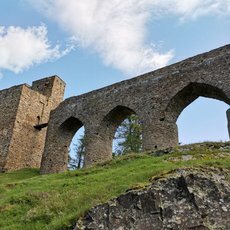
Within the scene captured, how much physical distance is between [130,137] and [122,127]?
6.17 feet

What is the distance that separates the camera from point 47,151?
1080 inches

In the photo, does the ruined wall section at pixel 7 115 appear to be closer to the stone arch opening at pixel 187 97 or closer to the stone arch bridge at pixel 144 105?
the stone arch bridge at pixel 144 105

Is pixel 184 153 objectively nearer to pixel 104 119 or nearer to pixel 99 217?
pixel 99 217

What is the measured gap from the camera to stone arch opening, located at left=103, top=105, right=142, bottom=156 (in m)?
25.2

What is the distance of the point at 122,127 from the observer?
115 feet

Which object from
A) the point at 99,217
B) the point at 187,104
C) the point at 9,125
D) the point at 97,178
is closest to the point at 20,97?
the point at 9,125

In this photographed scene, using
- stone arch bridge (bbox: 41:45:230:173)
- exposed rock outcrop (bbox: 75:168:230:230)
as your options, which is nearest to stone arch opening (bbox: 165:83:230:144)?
stone arch bridge (bbox: 41:45:230:173)

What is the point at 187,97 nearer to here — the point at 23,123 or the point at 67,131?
the point at 67,131

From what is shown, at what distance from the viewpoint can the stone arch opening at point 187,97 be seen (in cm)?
2181

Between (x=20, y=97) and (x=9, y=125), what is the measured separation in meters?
2.67

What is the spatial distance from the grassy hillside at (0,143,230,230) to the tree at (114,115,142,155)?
16.1 meters

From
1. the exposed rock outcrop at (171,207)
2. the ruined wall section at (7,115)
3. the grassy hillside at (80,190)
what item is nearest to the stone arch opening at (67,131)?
the ruined wall section at (7,115)

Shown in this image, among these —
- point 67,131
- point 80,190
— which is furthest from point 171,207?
point 67,131

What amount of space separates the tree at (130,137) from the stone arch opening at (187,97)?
10.1 m
